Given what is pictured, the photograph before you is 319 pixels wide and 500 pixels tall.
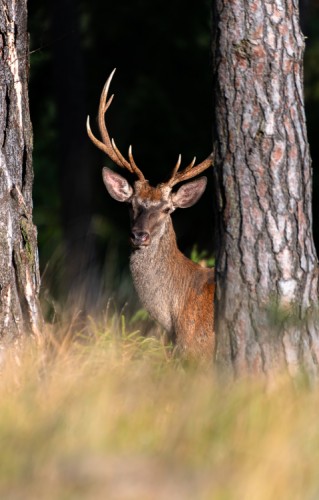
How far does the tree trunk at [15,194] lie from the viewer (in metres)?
6.20

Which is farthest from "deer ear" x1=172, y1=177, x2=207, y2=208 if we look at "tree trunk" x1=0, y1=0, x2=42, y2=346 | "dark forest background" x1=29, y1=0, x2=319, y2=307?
"dark forest background" x1=29, y1=0, x2=319, y2=307

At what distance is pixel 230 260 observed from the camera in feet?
18.9

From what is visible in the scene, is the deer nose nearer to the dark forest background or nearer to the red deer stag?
the red deer stag

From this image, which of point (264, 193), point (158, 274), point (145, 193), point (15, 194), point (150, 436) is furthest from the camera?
point (145, 193)

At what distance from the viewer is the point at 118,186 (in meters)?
8.35

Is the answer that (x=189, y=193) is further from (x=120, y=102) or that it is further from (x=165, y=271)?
(x=120, y=102)

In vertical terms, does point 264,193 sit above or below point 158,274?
above

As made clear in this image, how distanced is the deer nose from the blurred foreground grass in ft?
7.42

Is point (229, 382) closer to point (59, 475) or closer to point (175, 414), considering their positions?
point (175, 414)

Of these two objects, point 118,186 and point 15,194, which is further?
point 118,186

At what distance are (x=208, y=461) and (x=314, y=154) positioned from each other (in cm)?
1145

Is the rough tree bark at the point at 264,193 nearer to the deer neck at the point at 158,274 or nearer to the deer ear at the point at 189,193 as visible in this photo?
the deer neck at the point at 158,274

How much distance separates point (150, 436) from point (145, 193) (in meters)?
3.84

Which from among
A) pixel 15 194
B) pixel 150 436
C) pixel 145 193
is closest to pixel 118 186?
pixel 145 193
